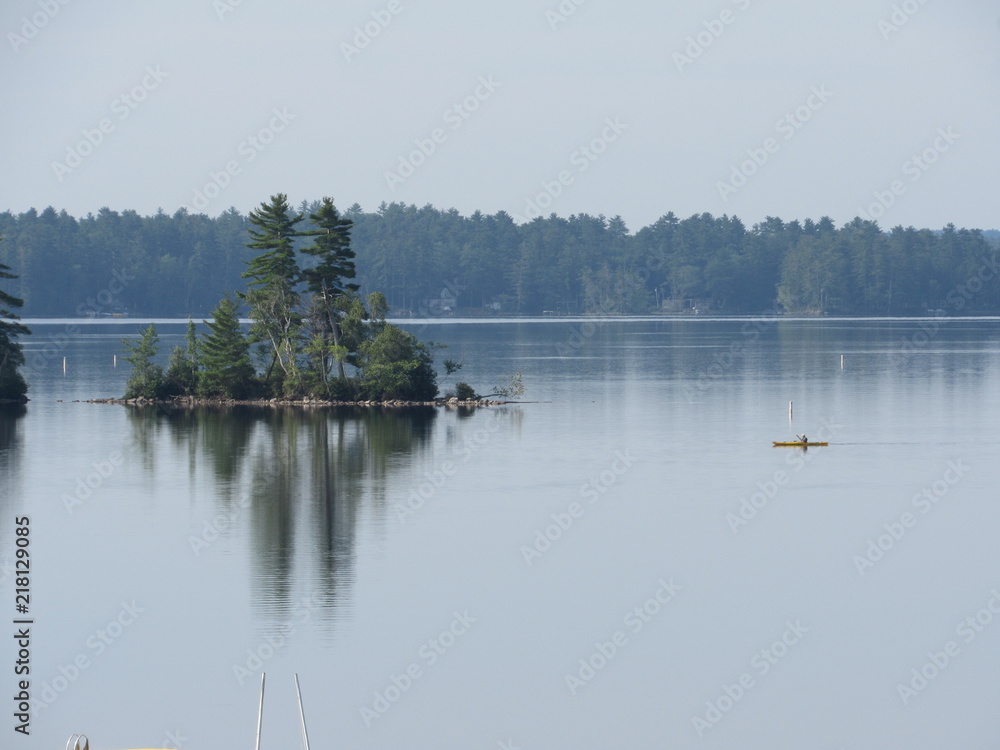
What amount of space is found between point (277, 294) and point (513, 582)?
4531cm

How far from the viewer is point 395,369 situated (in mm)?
74125

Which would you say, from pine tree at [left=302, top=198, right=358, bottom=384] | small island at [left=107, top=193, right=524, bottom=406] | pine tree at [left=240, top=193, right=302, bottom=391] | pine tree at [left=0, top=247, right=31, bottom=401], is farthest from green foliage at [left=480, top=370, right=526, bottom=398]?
pine tree at [left=0, top=247, right=31, bottom=401]

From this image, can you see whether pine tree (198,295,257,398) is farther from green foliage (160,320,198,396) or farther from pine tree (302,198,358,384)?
pine tree (302,198,358,384)

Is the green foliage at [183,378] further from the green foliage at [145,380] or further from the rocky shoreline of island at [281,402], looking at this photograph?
the rocky shoreline of island at [281,402]

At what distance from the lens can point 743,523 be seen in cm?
3975

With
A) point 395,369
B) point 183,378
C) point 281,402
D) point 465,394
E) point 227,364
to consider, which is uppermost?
point 227,364

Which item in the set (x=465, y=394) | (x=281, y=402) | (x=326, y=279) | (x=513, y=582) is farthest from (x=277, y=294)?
(x=513, y=582)

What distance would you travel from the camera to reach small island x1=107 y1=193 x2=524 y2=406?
74188 millimetres

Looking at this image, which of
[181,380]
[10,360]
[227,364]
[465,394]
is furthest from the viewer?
[181,380]

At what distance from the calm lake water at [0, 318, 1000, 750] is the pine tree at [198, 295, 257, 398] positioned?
39.1ft

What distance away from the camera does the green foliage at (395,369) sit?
7325 centimetres

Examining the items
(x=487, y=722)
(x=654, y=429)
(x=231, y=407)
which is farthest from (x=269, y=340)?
(x=487, y=722)

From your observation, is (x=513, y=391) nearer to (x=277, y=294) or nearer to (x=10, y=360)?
(x=277, y=294)

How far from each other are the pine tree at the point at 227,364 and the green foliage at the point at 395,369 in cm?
707
